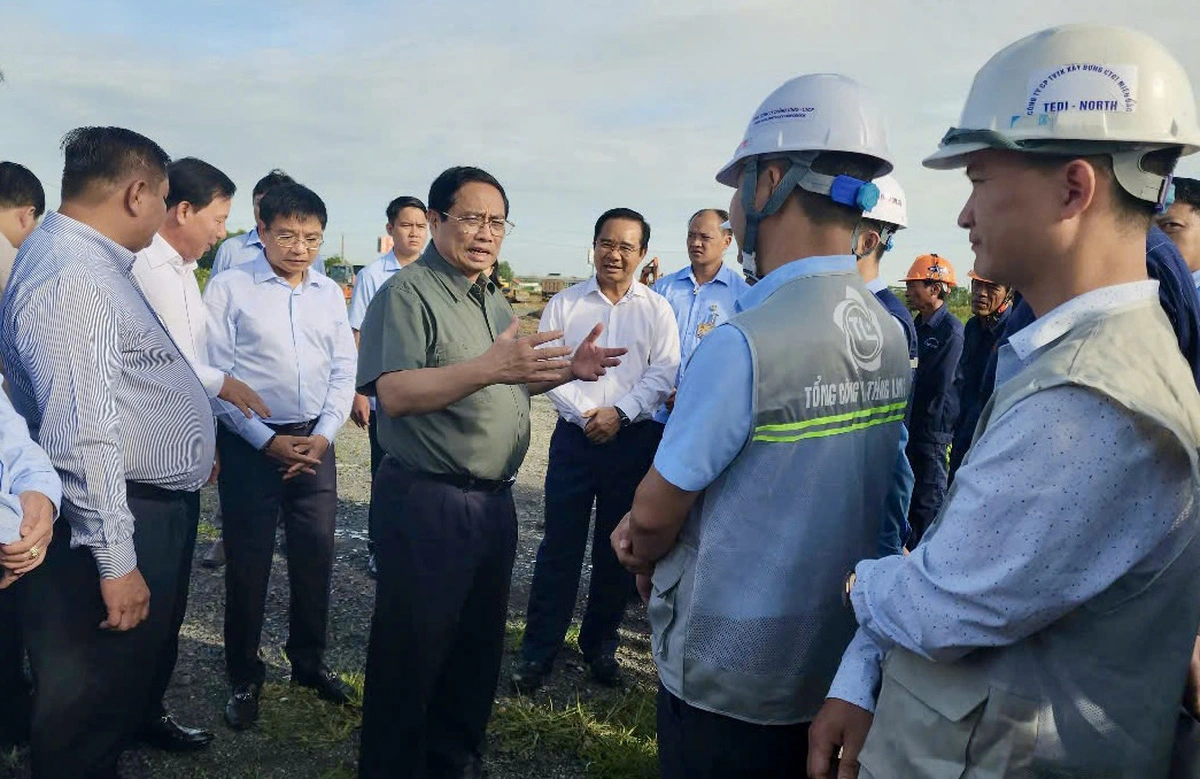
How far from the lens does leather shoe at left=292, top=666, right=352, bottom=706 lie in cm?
366

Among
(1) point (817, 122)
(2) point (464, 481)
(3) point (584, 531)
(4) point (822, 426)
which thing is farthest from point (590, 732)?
(1) point (817, 122)

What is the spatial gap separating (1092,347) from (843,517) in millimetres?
710

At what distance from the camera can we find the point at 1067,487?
1121 mm

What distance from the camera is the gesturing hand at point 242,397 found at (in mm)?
3527

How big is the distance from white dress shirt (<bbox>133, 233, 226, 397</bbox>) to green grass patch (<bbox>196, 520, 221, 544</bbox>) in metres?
2.37

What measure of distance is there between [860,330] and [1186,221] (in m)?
2.47

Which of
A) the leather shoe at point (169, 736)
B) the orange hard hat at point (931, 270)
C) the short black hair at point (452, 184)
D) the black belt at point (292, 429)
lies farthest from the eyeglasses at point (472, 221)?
the orange hard hat at point (931, 270)

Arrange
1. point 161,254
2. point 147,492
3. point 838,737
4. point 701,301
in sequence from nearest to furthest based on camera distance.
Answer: point 838,737, point 147,492, point 161,254, point 701,301

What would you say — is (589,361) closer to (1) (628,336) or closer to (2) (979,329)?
Answer: (1) (628,336)

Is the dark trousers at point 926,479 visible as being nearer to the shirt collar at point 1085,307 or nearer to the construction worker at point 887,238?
the construction worker at point 887,238

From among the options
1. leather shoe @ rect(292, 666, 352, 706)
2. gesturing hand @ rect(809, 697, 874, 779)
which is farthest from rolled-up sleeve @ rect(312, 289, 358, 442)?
gesturing hand @ rect(809, 697, 874, 779)

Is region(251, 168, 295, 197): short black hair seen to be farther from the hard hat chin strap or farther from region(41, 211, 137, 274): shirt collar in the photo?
the hard hat chin strap

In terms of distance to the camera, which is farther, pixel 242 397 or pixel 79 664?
pixel 242 397

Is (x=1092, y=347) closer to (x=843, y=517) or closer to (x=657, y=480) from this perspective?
(x=843, y=517)
